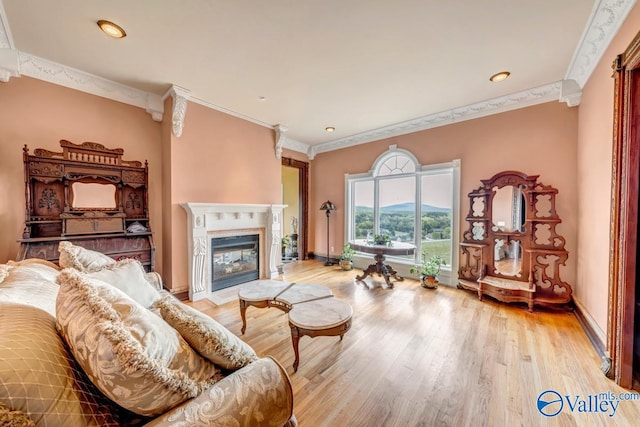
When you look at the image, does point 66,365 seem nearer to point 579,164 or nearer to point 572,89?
point 579,164

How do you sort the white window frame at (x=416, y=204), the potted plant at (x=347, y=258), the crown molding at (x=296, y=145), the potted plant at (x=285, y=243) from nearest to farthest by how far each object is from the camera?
the white window frame at (x=416, y=204)
the potted plant at (x=347, y=258)
the crown molding at (x=296, y=145)
the potted plant at (x=285, y=243)

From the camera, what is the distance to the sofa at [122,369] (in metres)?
0.63

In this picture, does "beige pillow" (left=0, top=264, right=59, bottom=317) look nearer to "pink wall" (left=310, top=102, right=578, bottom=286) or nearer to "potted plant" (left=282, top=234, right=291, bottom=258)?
"pink wall" (left=310, top=102, right=578, bottom=286)

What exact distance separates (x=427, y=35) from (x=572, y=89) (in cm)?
213

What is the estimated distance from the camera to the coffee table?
5.98ft

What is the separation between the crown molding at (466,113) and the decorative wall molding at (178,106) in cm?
295

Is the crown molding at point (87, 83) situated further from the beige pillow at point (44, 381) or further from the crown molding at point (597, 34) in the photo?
the crown molding at point (597, 34)

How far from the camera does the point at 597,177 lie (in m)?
2.29

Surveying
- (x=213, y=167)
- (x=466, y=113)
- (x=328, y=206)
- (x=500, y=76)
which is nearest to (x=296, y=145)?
(x=328, y=206)

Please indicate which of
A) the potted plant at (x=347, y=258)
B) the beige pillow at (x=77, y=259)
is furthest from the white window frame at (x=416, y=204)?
the beige pillow at (x=77, y=259)

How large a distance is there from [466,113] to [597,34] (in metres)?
1.59

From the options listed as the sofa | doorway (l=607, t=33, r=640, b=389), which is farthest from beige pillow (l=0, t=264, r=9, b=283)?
doorway (l=607, t=33, r=640, b=389)

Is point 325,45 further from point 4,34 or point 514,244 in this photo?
point 514,244

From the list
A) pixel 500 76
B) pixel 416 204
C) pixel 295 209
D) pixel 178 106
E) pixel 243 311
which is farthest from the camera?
pixel 295 209
